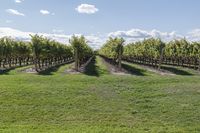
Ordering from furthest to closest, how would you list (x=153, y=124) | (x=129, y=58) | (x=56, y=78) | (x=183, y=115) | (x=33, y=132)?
(x=129, y=58) < (x=56, y=78) < (x=183, y=115) < (x=153, y=124) < (x=33, y=132)

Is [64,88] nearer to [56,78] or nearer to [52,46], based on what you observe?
[56,78]

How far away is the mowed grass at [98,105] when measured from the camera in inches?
972

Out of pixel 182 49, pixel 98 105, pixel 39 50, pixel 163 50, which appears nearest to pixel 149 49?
pixel 163 50

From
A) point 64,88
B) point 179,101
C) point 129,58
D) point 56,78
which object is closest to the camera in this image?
point 179,101

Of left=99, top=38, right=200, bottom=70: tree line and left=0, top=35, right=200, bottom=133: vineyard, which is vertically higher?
left=99, top=38, right=200, bottom=70: tree line

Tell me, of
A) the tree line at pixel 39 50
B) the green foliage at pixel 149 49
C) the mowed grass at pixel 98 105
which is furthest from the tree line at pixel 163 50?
the mowed grass at pixel 98 105

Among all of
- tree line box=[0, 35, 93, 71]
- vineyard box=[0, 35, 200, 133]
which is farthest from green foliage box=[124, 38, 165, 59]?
vineyard box=[0, 35, 200, 133]

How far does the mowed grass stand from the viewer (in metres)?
24.7

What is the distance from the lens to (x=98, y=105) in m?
29.8

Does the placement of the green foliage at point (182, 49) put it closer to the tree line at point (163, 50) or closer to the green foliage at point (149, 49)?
the tree line at point (163, 50)

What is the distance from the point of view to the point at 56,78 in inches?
1622

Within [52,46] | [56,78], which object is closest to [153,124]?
[56,78]

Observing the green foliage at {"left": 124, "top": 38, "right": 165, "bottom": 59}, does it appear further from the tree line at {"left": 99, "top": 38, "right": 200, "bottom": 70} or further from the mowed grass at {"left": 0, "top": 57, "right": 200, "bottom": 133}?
the mowed grass at {"left": 0, "top": 57, "right": 200, "bottom": 133}

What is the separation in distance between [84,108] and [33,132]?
271 inches
